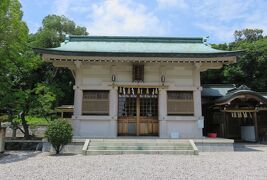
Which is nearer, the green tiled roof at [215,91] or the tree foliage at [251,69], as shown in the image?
the green tiled roof at [215,91]

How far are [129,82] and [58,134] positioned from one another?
528 centimetres

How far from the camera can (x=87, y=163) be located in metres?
8.64

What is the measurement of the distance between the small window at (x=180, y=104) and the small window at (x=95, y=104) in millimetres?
3569

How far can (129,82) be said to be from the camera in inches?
574

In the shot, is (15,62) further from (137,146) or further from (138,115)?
(137,146)

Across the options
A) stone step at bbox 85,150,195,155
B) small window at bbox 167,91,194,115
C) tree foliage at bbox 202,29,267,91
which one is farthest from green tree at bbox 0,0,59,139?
tree foliage at bbox 202,29,267,91

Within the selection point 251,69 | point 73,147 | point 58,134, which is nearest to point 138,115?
point 73,147

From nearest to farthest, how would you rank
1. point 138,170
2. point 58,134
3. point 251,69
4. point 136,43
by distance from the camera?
point 138,170 < point 58,134 < point 136,43 < point 251,69

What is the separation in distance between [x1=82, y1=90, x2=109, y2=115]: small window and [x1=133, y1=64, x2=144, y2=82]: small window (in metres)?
1.90

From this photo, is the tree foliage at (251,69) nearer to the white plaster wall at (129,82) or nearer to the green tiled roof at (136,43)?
the green tiled roof at (136,43)

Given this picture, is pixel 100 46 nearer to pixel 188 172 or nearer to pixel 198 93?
pixel 198 93

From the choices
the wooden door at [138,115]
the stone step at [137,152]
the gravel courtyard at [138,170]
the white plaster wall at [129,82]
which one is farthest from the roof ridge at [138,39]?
the gravel courtyard at [138,170]

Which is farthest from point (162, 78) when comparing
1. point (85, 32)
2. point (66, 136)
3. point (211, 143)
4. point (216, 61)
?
point (85, 32)

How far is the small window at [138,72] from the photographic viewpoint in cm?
1462
